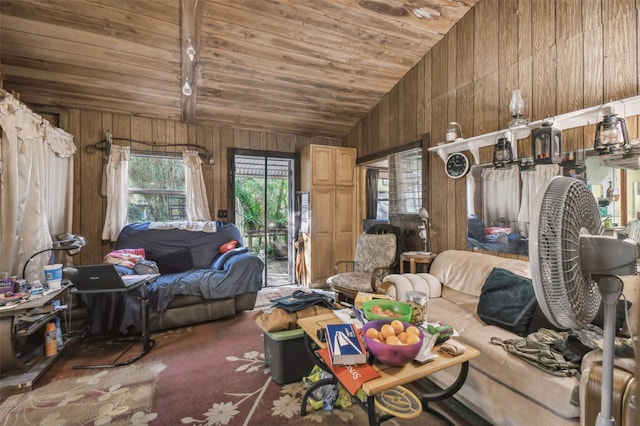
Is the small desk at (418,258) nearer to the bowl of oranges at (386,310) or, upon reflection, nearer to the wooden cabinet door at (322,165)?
the bowl of oranges at (386,310)

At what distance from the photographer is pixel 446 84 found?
10.1 ft

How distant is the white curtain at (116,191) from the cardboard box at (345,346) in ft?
10.9

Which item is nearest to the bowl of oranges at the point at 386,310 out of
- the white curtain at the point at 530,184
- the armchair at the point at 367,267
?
the armchair at the point at 367,267

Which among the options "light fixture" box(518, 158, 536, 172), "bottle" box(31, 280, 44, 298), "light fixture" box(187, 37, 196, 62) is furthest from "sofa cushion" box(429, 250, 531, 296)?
"bottle" box(31, 280, 44, 298)

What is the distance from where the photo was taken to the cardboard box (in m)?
1.20

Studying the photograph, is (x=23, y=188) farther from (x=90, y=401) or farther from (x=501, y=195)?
(x=501, y=195)

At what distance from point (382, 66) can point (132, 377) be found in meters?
3.79

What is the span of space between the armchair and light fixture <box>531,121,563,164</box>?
1608 mm

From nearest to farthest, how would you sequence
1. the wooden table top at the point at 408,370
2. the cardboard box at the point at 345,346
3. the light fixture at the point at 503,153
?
the wooden table top at the point at 408,370 → the cardboard box at the point at 345,346 → the light fixture at the point at 503,153

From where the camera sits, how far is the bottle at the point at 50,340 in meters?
2.23

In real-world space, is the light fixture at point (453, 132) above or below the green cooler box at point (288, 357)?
above

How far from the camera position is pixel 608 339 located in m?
0.71

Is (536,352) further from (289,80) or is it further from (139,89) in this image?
(139,89)

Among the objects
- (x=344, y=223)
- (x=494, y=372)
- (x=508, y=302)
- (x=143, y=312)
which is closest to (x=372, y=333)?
(x=494, y=372)
